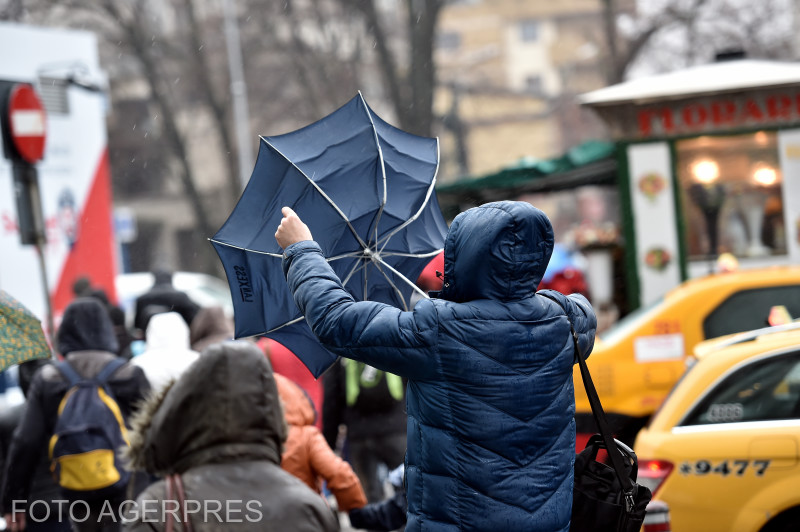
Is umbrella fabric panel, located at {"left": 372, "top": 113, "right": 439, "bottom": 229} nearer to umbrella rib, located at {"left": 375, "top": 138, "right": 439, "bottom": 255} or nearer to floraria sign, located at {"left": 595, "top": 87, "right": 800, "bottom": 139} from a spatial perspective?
umbrella rib, located at {"left": 375, "top": 138, "right": 439, "bottom": 255}

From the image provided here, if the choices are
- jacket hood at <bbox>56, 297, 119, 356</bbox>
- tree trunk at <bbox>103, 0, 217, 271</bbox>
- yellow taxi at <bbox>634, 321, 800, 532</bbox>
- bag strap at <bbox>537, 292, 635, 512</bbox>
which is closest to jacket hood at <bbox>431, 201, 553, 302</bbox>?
bag strap at <bbox>537, 292, 635, 512</bbox>

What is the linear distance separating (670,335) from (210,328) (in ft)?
11.5

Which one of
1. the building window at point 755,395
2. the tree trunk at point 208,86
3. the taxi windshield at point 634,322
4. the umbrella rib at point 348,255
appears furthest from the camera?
the tree trunk at point 208,86

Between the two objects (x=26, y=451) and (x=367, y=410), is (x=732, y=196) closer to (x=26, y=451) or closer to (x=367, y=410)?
(x=367, y=410)

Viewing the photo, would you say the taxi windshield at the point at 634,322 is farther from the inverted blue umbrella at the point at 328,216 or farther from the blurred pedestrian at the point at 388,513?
the inverted blue umbrella at the point at 328,216

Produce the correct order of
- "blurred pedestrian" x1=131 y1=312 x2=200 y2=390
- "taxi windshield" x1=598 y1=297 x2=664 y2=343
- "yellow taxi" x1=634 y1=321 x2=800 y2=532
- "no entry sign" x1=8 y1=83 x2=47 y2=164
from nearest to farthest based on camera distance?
1. "yellow taxi" x1=634 y1=321 x2=800 y2=532
2. "blurred pedestrian" x1=131 y1=312 x2=200 y2=390
3. "taxi windshield" x1=598 y1=297 x2=664 y2=343
4. "no entry sign" x1=8 y1=83 x2=47 y2=164

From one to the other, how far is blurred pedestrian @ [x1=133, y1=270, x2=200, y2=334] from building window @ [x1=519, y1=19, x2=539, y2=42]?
2517 inches

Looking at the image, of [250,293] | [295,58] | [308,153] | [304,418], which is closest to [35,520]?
[304,418]

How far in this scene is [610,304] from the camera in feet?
39.7

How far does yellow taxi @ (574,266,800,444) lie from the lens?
23.8 ft

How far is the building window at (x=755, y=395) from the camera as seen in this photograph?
495 centimetres

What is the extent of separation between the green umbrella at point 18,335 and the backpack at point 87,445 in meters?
1.40

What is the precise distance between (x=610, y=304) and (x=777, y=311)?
5739mm

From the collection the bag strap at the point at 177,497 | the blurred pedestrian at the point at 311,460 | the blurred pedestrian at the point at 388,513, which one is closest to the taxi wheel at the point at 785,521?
the blurred pedestrian at the point at 388,513
